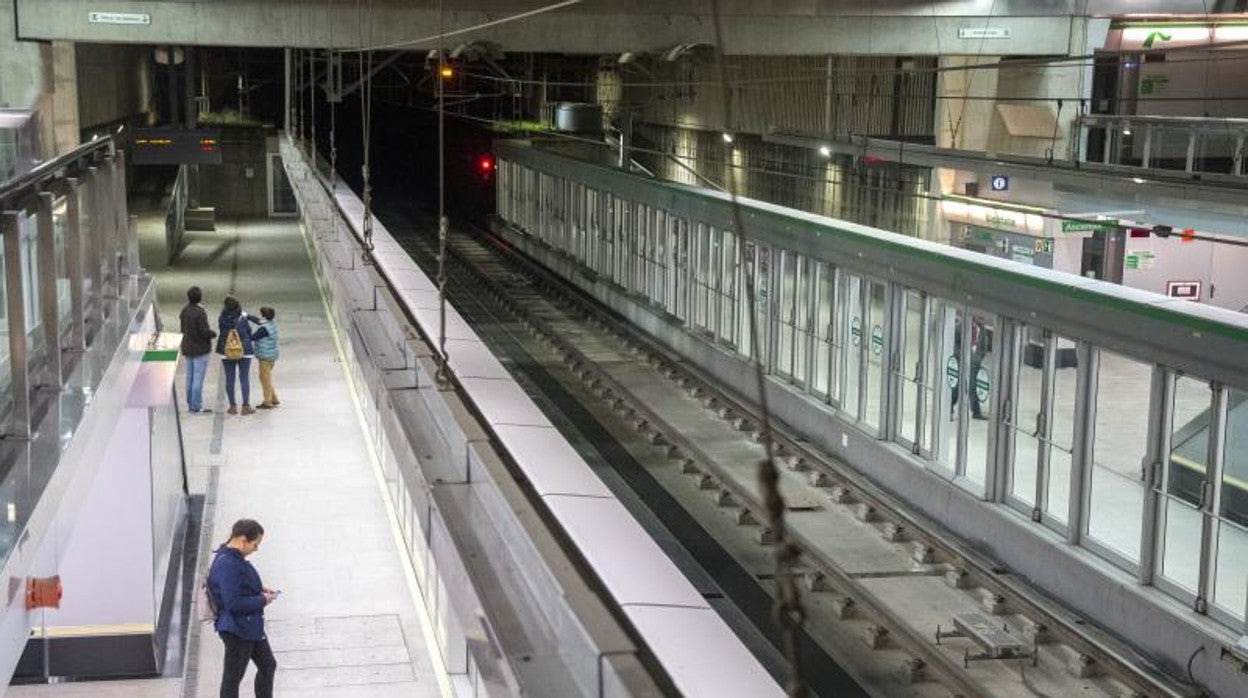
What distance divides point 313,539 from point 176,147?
1956 cm

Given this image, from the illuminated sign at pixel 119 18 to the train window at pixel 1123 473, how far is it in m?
17.5

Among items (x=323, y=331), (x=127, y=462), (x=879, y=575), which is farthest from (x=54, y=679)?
(x=323, y=331)

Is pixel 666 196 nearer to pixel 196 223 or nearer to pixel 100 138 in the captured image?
pixel 100 138

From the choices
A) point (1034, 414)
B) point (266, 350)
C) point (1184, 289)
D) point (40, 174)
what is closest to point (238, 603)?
point (40, 174)

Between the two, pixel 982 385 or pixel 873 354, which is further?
pixel 873 354

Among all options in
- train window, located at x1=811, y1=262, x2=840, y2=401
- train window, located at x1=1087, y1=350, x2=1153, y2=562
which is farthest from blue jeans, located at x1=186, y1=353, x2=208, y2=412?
train window, located at x1=1087, y1=350, x2=1153, y2=562

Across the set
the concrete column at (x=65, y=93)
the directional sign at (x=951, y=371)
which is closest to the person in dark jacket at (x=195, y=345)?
the directional sign at (x=951, y=371)

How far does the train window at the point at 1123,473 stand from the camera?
38.7 ft

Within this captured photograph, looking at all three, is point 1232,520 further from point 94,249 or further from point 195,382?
point 195,382

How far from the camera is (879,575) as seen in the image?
12773 millimetres

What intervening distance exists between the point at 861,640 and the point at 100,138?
621 centimetres

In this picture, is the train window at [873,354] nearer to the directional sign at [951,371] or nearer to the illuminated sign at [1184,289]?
the directional sign at [951,371]

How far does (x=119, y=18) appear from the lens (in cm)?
2492

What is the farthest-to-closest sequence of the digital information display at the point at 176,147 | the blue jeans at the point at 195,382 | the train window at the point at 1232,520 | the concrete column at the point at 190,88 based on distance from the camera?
the concrete column at the point at 190,88
the digital information display at the point at 176,147
the blue jeans at the point at 195,382
the train window at the point at 1232,520
